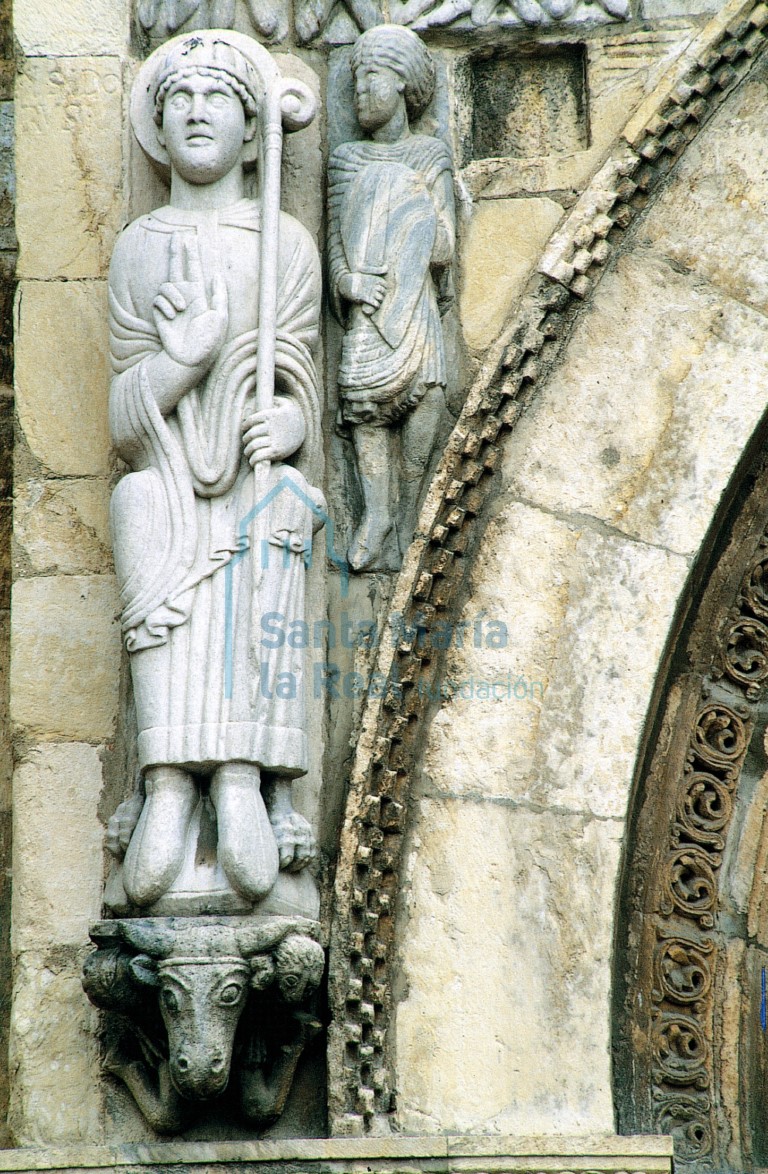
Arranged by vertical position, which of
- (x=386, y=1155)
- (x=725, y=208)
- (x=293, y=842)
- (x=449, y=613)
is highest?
(x=725, y=208)

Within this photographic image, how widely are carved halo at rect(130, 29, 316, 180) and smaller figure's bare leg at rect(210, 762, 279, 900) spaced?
1.60 m

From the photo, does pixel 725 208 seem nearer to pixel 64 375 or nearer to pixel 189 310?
pixel 189 310

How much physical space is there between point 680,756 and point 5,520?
2022 mm

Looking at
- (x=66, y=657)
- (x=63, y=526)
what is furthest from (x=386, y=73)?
(x=66, y=657)

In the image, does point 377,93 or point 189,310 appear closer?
point 189,310

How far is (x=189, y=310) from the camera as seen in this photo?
191 inches

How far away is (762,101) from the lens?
522 centimetres

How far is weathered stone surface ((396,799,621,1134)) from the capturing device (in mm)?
4543

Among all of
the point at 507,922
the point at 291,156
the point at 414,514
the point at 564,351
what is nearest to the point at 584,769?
the point at 507,922

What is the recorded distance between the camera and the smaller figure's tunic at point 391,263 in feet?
16.4

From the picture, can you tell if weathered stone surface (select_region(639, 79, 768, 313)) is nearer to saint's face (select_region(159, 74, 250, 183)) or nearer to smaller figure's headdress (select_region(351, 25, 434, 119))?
smaller figure's headdress (select_region(351, 25, 434, 119))

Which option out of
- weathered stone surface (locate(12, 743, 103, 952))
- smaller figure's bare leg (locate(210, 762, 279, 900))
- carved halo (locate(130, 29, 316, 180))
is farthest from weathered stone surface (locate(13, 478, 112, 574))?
carved halo (locate(130, 29, 316, 180))

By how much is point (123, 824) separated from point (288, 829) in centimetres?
40

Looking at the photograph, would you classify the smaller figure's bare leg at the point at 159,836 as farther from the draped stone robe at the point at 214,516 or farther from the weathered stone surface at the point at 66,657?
the weathered stone surface at the point at 66,657
